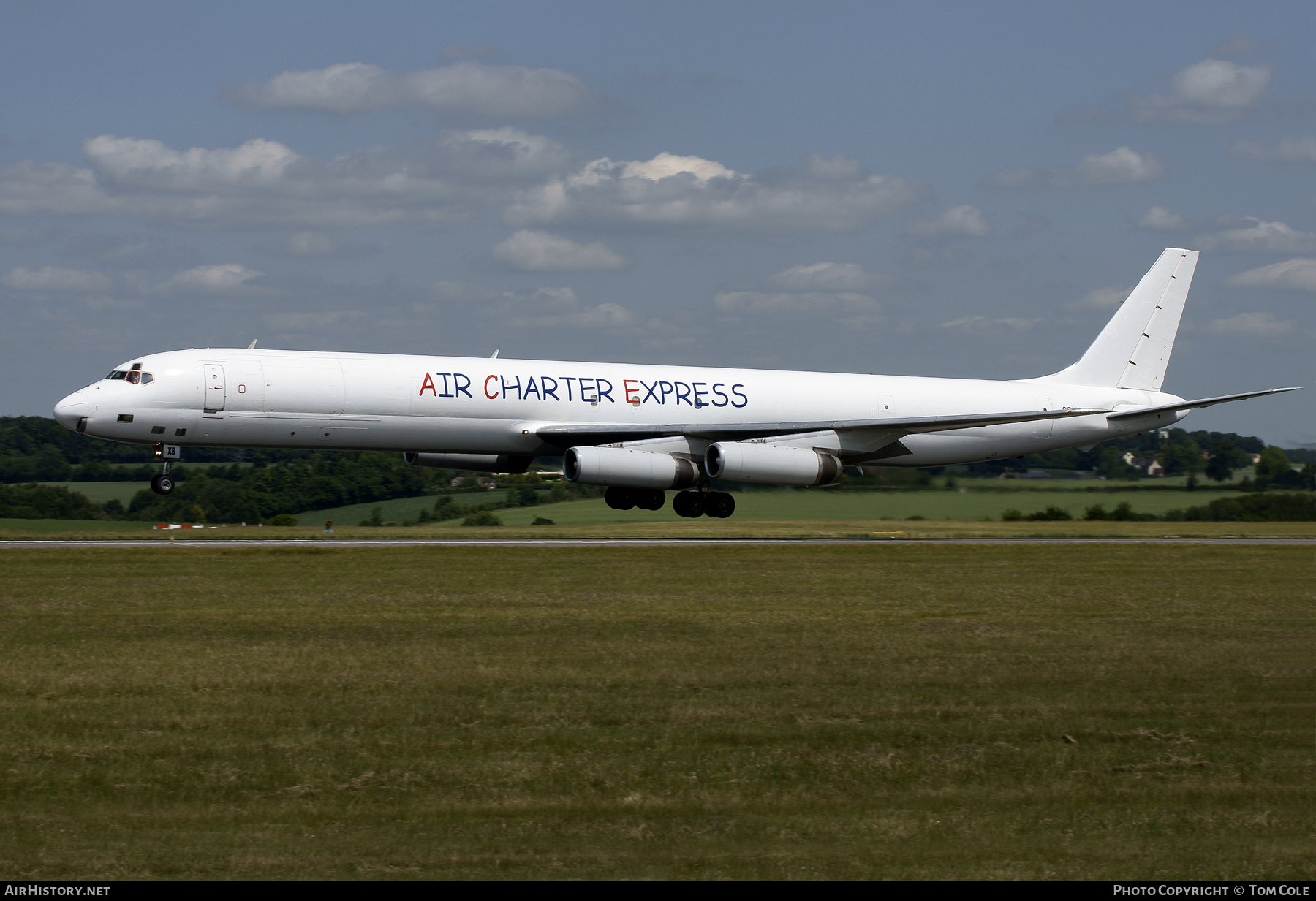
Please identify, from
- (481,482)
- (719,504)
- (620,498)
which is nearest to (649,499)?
(620,498)

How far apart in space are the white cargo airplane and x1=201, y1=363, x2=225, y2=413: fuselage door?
0.03 metres

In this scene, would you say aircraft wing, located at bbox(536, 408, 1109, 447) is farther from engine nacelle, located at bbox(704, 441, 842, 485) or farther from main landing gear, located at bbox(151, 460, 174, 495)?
main landing gear, located at bbox(151, 460, 174, 495)

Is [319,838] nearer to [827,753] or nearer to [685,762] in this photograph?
[685,762]

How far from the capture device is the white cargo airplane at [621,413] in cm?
2831

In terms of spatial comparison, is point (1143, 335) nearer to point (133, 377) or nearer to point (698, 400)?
point (698, 400)

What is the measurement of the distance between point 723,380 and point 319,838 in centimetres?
2783

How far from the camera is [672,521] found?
138 ft

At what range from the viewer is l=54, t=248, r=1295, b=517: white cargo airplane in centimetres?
2831

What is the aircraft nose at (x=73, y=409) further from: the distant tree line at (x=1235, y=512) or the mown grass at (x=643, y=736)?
the distant tree line at (x=1235, y=512)

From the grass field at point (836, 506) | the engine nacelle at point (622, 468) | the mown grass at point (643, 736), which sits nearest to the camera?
the mown grass at point (643, 736)

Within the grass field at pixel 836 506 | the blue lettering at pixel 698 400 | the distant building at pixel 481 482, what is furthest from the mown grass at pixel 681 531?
the distant building at pixel 481 482

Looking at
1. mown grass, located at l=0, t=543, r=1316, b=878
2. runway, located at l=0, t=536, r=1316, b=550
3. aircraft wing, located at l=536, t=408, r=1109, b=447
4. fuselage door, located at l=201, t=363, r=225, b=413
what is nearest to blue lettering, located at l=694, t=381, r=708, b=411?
aircraft wing, located at l=536, t=408, r=1109, b=447

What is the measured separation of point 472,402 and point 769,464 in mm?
7472

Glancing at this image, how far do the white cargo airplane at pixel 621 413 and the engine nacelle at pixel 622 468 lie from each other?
0.05 m
